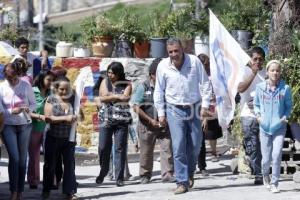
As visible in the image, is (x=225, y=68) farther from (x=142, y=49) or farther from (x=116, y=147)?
(x=142, y=49)

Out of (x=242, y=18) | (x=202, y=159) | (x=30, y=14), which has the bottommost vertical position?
(x=202, y=159)

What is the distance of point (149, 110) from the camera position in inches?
531

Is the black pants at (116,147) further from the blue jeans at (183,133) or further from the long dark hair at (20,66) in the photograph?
the long dark hair at (20,66)

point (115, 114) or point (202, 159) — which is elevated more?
point (115, 114)

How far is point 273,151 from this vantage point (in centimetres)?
1207

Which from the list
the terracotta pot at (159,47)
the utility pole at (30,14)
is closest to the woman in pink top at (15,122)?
the terracotta pot at (159,47)

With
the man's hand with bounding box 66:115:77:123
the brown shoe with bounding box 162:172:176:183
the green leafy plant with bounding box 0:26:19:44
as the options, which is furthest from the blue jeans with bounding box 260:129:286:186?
the green leafy plant with bounding box 0:26:19:44

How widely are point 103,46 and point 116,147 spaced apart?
372cm

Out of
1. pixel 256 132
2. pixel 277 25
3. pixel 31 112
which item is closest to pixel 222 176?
pixel 256 132

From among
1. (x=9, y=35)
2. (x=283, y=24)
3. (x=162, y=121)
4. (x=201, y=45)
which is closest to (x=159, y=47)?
(x=201, y=45)

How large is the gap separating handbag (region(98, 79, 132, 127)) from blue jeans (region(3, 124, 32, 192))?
165cm

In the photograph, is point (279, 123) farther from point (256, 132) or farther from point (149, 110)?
point (149, 110)

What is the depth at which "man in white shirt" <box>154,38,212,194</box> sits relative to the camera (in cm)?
1209

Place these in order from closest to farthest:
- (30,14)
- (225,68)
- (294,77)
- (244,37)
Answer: (294,77) → (225,68) → (244,37) → (30,14)
